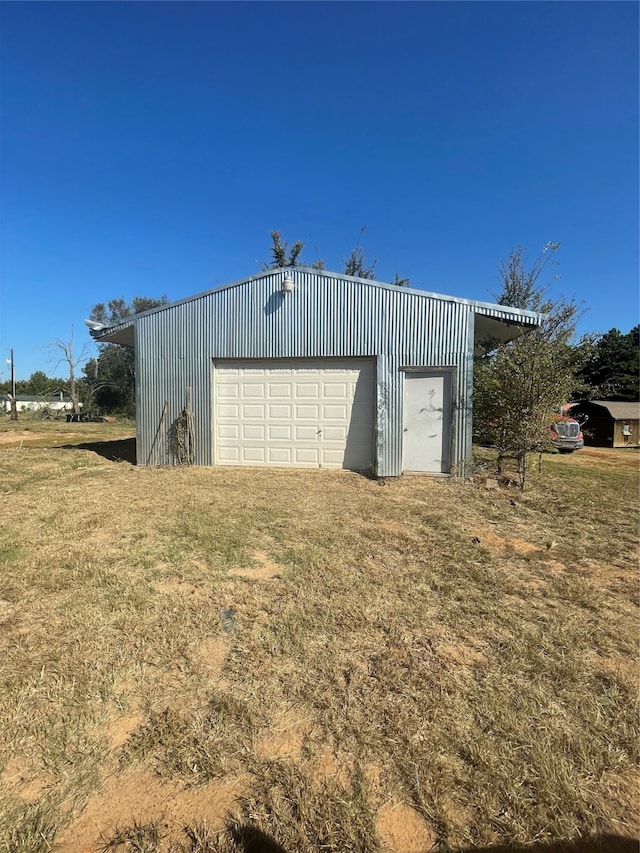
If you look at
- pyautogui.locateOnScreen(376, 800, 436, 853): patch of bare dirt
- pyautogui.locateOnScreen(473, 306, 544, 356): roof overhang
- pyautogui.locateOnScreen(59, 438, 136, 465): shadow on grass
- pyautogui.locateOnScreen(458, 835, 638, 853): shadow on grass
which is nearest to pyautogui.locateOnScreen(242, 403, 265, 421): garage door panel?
pyautogui.locateOnScreen(59, 438, 136, 465): shadow on grass

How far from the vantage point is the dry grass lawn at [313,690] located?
1573 millimetres

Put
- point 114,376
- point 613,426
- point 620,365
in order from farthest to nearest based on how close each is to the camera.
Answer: point 114,376 → point 620,365 → point 613,426

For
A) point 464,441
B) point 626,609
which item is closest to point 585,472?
point 464,441

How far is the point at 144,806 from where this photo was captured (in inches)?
63.3

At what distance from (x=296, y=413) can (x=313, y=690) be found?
727cm

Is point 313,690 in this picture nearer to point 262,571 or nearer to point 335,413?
point 262,571

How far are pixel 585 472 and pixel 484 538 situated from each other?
635 cm

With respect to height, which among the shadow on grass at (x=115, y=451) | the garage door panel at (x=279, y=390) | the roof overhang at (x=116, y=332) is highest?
the roof overhang at (x=116, y=332)

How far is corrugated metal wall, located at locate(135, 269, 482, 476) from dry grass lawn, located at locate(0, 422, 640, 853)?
4183mm

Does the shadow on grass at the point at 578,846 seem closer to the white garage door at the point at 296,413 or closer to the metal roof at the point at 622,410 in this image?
the white garage door at the point at 296,413

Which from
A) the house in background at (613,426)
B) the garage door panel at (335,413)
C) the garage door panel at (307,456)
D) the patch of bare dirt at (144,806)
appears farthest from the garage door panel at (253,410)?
the house in background at (613,426)

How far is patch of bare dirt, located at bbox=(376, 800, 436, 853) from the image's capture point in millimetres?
1483

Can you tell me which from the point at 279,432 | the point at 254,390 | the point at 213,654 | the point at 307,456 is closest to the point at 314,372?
the point at 254,390

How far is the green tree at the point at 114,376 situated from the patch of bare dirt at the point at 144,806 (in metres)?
38.9
